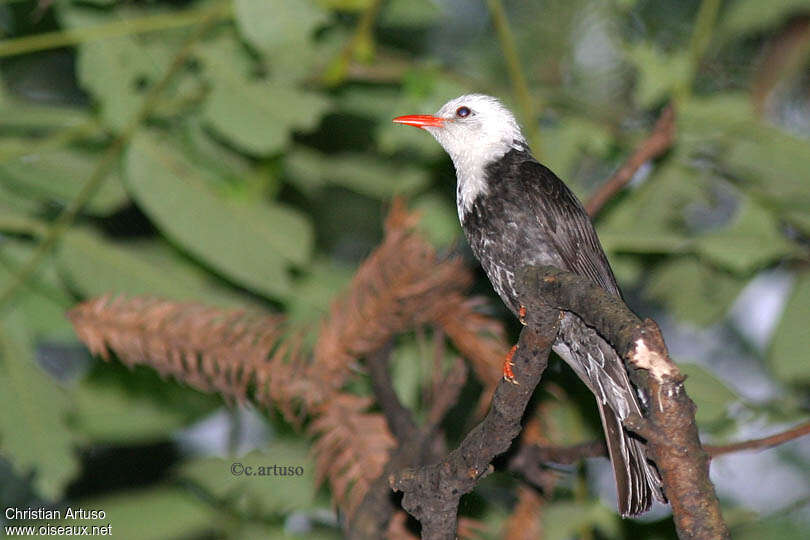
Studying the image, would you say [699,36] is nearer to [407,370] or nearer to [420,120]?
[420,120]

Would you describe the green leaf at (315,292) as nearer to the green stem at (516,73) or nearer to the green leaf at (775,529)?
the green stem at (516,73)

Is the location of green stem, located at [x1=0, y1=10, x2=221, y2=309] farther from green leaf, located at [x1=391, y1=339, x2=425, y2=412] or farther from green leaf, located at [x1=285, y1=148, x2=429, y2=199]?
green leaf, located at [x1=391, y1=339, x2=425, y2=412]

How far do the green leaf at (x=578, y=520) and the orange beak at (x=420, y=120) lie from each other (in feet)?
7.17

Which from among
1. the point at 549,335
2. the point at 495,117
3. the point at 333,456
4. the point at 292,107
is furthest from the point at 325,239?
the point at 549,335

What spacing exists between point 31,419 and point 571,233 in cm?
267

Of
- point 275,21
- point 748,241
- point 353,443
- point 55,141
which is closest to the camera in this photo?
point 353,443

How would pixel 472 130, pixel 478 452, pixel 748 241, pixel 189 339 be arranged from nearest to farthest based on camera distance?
pixel 478 452
pixel 189 339
pixel 748 241
pixel 472 130

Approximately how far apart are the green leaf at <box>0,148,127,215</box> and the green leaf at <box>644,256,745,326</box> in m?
3.34

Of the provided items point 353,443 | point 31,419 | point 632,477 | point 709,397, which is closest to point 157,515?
point 31,419

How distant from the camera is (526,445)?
3.92 meters

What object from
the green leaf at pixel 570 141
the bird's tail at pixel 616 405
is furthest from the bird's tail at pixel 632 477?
the green leaf at pixel 570 141

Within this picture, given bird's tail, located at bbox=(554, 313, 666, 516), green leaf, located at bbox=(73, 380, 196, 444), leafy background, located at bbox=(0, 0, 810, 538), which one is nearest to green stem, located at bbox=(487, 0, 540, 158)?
leafy background, located at bbox=(0, 0, 810, 538)

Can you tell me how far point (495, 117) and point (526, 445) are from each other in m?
2.31

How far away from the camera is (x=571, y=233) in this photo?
416cm
